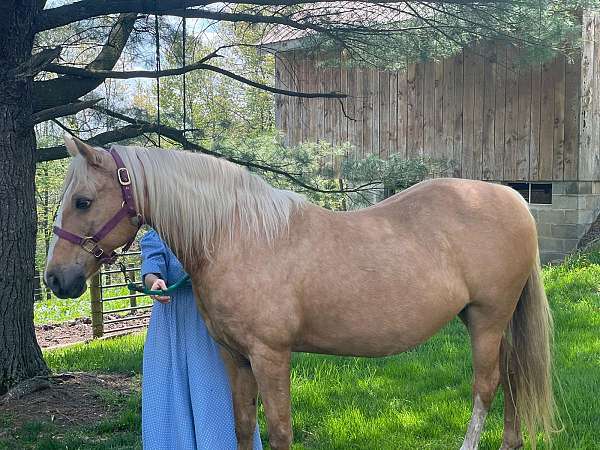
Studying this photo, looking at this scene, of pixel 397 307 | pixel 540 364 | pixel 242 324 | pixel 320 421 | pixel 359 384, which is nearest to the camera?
pixel 242 324

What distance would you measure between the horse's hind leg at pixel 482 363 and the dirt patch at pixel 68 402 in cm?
223

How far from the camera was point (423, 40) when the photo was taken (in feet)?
15.7

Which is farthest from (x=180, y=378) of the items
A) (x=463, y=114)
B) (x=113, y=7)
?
(x=463, y=114)

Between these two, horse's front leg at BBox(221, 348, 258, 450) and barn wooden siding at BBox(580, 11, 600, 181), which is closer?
horse's front leg at BBox(221, 348, 258, 450)

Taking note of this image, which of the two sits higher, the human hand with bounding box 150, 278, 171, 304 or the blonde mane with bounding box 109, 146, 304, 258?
the blonde mane with bounding box 109, 146, 304, 258

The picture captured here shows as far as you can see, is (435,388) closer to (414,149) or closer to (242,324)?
(242,324)

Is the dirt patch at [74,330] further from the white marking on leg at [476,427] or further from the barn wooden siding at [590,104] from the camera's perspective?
the barn wooden siding at [590,104]

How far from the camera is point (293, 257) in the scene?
2.62 metres

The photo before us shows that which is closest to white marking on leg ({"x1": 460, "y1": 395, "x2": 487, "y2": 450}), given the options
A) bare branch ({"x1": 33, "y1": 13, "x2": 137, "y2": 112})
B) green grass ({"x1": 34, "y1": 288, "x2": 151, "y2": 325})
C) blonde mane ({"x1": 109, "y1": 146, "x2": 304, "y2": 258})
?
blonde mane ({"x1": 109, "y1": 146, "x2": 304, "y2": 258})

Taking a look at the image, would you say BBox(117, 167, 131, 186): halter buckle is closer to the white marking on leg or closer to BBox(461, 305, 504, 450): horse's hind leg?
BBox(461, 305, 504, 450): horse's hind leg

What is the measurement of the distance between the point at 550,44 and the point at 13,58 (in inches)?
151

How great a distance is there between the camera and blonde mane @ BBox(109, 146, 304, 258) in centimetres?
249

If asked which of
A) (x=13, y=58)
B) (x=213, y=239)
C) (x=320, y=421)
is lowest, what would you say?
(x=320, y=421)

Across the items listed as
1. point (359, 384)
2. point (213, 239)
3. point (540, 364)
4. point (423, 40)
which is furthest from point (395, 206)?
point (423, 40)
